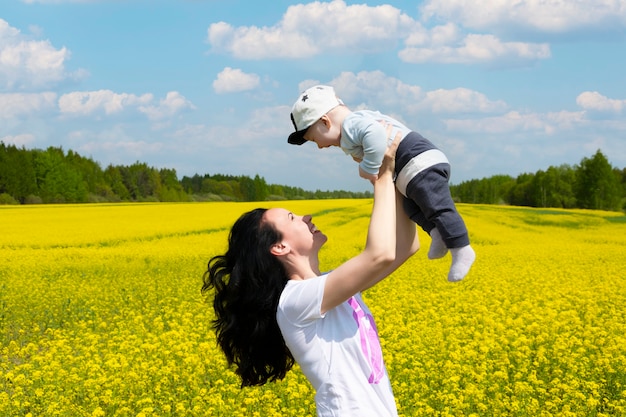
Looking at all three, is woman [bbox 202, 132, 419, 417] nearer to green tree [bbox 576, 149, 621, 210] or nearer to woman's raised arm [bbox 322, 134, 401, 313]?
woman's raised arm [bbox 322, 134, 401, 313]

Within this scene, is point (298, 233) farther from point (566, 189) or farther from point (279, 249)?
point (566, 189)

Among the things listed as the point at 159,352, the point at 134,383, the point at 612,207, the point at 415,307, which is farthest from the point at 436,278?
the point at 612,207

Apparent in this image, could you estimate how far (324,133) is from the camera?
2574 mm

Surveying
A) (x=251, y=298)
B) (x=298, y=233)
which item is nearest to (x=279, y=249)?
(x=298, y=233)

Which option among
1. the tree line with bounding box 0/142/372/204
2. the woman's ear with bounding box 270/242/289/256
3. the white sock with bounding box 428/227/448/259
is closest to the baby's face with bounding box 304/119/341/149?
the woman's ear with bounding box 270/242/289/256

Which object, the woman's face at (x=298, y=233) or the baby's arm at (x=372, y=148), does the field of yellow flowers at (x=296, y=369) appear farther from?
the baby's arm at (x=372, y=148)

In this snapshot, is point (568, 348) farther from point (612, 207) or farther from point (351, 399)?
point (612, 207)

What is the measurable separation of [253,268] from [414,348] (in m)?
4.90

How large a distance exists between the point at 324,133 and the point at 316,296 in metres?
0.58

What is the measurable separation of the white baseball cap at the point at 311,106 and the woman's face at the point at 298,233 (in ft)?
1.08

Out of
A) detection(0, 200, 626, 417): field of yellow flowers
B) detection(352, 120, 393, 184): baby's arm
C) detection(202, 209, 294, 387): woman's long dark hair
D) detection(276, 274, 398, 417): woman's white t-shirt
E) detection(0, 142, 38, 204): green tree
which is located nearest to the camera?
detection(352, 120, 393, 184): baby's arm

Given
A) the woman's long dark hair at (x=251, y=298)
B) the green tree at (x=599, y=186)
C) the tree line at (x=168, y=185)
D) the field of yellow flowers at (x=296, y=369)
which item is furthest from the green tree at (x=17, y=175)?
the woman's long dark hair at (x=251, y=298)

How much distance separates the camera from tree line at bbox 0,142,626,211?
180 ft

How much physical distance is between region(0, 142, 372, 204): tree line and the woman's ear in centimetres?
5388
